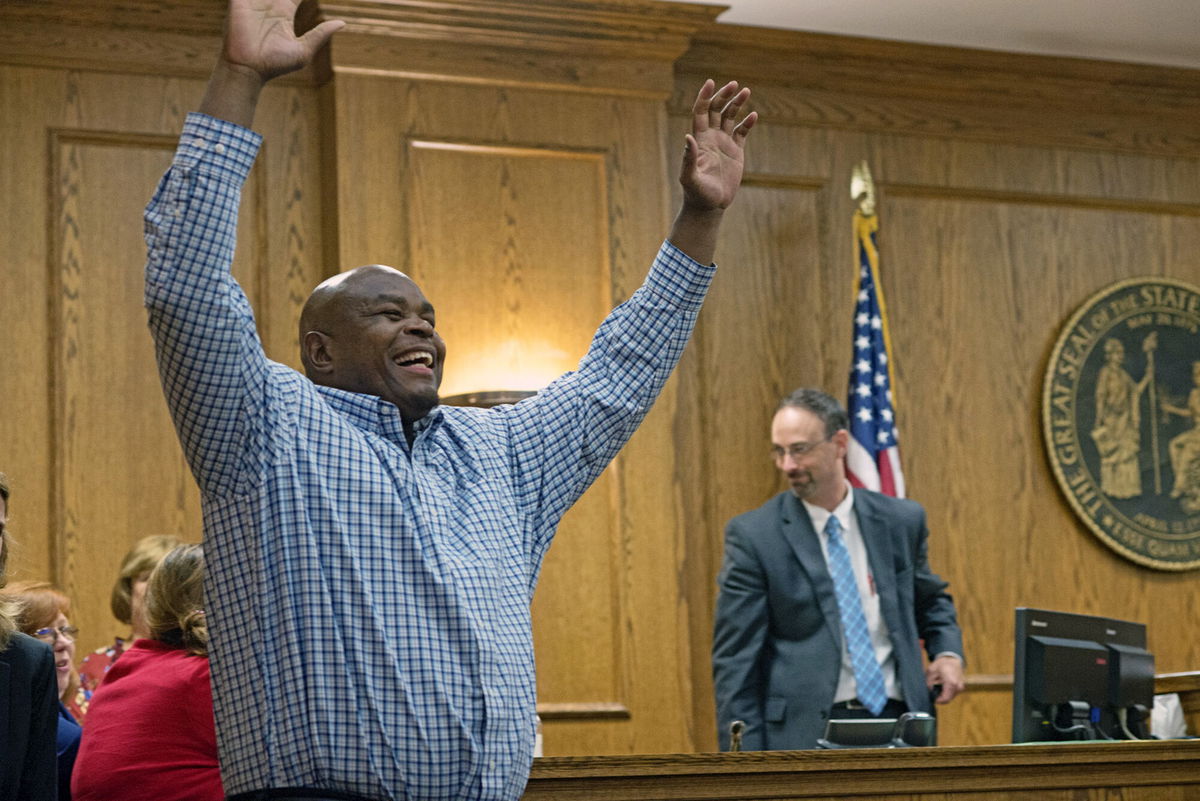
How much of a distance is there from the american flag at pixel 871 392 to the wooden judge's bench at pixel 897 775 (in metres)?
2.07

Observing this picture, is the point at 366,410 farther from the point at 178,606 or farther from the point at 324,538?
the point at 178,606

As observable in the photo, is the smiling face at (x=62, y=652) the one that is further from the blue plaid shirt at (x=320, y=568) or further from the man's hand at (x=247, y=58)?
the man's hand at (x=247, y=58)

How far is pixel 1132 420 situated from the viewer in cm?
610

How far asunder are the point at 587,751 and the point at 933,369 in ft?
6.22

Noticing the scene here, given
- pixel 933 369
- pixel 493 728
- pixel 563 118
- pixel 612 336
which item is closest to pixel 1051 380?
pixel 933 369

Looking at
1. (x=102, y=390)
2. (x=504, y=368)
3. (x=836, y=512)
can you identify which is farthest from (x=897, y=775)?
(x=102, y=390)

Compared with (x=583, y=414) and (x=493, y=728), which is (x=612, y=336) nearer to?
(x=583, y=414)

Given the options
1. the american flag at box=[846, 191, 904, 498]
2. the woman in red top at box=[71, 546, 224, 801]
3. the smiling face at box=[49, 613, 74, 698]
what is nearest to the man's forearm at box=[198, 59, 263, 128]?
the woman in red top at box=[71, 546, 224, 801]

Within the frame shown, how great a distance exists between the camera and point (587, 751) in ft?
16.6

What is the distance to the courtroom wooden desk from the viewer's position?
9.36 feet

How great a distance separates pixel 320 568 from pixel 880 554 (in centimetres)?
284

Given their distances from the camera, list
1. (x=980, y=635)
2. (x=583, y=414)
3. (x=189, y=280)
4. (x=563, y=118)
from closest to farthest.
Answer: (x=189, y=280), (x=583, y=414), (x=563, y=118), (x=980, y=635)

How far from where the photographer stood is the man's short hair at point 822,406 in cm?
468

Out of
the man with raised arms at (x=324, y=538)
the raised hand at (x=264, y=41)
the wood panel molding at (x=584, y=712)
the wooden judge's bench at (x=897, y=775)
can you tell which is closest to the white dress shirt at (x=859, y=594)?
the wood panel molding at (x=584, y=712)
